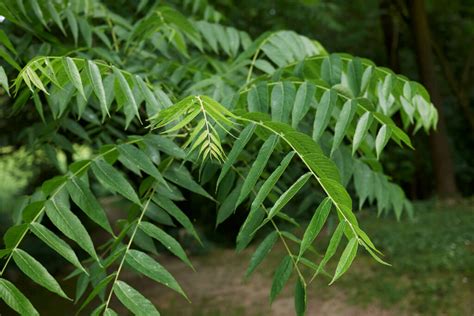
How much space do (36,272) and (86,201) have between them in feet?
0.93

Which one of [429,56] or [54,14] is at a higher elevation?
[54,14]

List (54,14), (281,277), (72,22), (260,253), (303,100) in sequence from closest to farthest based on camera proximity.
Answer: (281,277)
(260,253)
(303,100)
(54,14)
(72,22)

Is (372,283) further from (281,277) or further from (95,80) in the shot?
(95,80)

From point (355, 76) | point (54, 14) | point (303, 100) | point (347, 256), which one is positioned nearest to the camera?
point (347, 256)

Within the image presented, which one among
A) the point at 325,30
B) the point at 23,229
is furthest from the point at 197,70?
the point at 325,30

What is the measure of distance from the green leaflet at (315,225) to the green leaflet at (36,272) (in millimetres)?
631

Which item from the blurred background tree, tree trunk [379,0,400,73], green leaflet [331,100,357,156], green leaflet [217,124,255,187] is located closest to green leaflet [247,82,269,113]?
green leaflet [331,100,357,156]

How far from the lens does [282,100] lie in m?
1.89

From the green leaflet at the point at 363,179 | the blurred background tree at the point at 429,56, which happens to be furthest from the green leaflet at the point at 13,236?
the blurred background tree at the point at 429,56

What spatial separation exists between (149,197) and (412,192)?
10.4 meters

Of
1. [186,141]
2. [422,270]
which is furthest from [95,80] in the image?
[422,270]

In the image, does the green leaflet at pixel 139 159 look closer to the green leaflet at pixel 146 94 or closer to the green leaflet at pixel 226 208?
the green leaflet at pixel 146 94

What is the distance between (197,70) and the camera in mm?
2824

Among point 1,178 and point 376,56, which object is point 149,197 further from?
point 376,56
